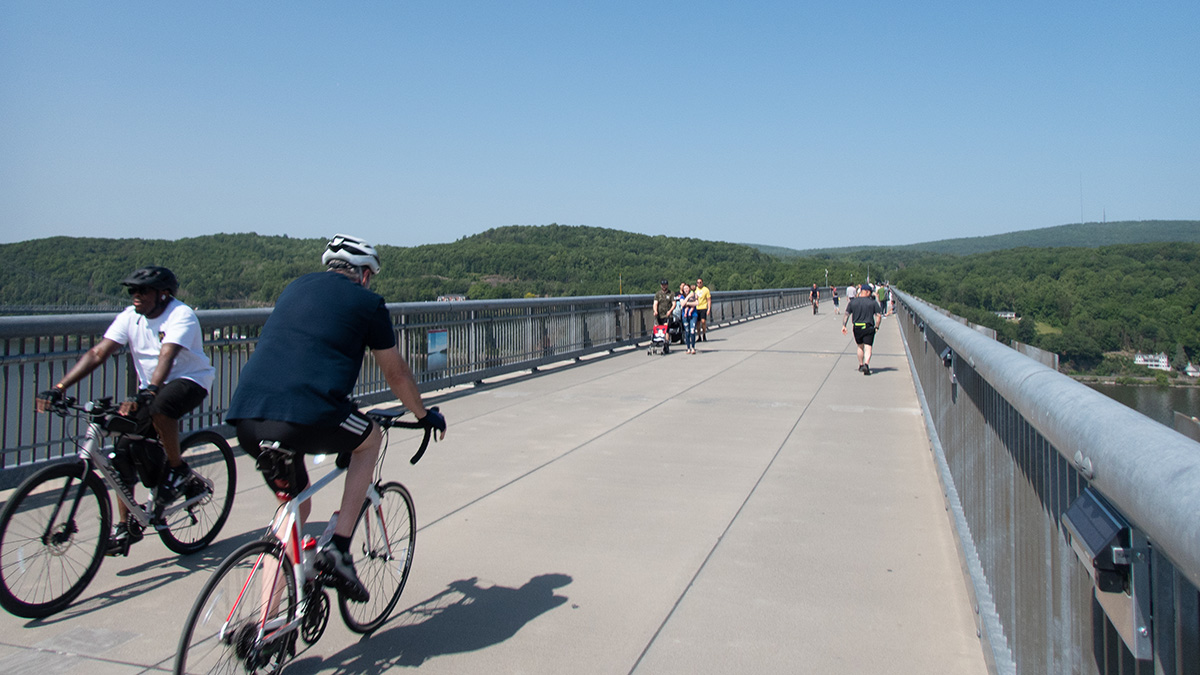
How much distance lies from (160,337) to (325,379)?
2079mm

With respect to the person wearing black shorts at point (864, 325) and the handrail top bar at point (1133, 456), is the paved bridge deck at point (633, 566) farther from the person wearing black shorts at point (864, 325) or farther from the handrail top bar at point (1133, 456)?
the person wearing black shorts at point (864, 325)

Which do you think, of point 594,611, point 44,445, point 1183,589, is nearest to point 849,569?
point 594,611

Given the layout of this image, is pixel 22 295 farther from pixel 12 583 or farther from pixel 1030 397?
pixel 1030 397

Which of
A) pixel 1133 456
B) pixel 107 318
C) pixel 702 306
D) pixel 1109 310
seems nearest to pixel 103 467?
pixel 107 318

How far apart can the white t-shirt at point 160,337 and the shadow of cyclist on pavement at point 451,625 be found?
1.89 m

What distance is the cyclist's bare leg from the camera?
3552 millimetres

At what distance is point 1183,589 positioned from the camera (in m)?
1.45

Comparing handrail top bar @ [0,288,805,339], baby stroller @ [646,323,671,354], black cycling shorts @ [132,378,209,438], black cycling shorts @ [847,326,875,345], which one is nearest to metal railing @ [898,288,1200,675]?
black cycling shorts @ [132,378,209,438]

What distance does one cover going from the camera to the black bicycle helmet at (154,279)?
4.75 m

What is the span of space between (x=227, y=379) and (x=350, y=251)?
565 centimetres

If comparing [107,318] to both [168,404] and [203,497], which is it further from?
[168,404]

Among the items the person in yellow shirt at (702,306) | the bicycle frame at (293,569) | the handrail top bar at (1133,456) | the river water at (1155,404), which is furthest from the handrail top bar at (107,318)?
the person in yellow shirt at (702,306)

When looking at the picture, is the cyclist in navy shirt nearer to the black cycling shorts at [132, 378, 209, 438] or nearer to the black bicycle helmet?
A: the black cycling shorts at [132, 378, 209, 438]

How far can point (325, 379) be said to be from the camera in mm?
Result: 3334
